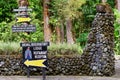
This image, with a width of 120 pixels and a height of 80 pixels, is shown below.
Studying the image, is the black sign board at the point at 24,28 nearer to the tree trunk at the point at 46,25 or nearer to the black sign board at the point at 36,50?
the black sign board at the point at 36,50

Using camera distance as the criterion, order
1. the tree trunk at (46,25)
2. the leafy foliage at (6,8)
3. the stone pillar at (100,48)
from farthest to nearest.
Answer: the leafy foliage at (6,8) < the tree trunk at (46,25) < the stone pillar at (100,48)

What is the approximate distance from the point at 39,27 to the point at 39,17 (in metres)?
2.42

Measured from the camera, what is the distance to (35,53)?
10.7m

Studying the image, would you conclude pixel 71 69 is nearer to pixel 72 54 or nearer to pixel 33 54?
pixel 72 54

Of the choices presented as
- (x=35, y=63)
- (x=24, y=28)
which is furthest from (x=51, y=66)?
(x=24, y=28)

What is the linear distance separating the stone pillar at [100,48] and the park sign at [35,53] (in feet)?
4.39

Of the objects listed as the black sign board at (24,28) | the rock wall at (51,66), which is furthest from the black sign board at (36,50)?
the black sign board at (24,28)

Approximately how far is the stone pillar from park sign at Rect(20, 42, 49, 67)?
134 cm

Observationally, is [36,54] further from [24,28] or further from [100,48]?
[100,48]

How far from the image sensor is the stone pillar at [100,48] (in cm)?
1120

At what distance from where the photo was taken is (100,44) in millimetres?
11250

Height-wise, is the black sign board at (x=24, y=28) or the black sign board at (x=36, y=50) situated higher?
the black sign board at (x=24, y=28)

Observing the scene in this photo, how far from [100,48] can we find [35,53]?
2.04 meters

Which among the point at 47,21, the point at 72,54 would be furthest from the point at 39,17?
the point at 72,54
